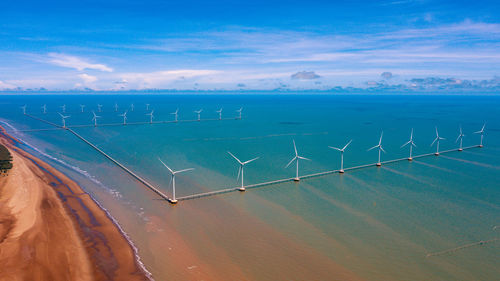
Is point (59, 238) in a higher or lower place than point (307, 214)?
higher

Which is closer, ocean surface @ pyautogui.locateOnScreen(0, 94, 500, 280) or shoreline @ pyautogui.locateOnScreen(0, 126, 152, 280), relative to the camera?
shoreline @ pyautogui.locateOnScreen(0, 126, 152, 280)

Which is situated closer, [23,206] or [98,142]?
[23,206]

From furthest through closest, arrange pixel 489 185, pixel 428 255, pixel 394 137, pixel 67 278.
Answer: pixel 394 137
pixel 489 185
pixel 428 255
pixel 67 278

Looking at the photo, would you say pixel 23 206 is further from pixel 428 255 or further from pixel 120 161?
pixel 428 255

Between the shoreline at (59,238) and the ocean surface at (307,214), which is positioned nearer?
→ the shoreline at (59,238)

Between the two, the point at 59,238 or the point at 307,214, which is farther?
the point at 307,214

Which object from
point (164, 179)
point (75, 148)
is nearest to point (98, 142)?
point (75, 148)

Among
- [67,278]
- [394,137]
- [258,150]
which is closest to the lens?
[67,278]
